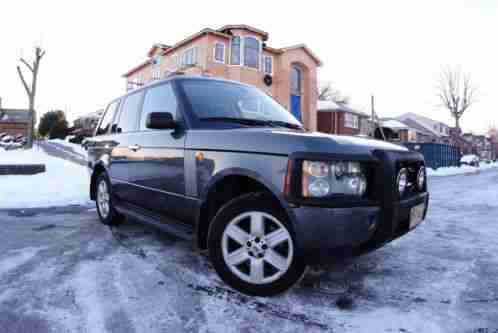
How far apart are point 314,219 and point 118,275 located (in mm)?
1778

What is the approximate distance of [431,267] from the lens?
3.11 meters

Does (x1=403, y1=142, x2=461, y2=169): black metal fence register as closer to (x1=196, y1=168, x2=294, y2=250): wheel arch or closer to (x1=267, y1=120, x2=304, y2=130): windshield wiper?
(x1=267, y1=120, x2=304, y2=130): windshield wiper

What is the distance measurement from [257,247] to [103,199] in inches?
121

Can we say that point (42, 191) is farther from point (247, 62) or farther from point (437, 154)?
point (437, 154)

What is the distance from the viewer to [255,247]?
238cm

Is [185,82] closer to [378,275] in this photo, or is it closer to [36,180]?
[378,275]

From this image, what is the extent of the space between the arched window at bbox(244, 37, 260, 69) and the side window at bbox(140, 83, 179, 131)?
2117 centimetres

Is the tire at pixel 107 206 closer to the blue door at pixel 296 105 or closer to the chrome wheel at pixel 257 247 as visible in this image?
the chrome wheel at pixel 257 247

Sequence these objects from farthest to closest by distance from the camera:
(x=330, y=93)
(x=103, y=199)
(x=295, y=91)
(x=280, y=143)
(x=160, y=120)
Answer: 1. (x=330, y=93)
2. (x=295, y=91)
3. (x=103, y=199)
4. (x=160, y=120)
5. (x=280, y=143)

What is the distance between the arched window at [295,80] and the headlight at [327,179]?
2676cm

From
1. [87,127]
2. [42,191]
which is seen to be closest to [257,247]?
[42,191]

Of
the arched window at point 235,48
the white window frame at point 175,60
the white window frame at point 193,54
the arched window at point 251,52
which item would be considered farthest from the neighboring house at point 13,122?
the arched window at point 251,52

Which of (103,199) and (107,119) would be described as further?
(107,119)

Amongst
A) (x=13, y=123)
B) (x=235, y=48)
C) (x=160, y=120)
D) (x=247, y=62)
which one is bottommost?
(x=160, y=120)
